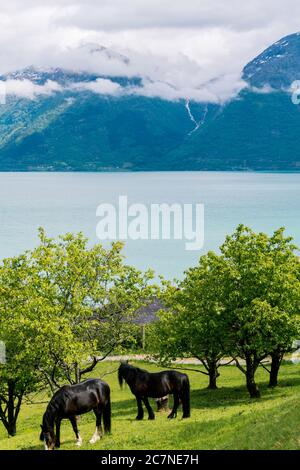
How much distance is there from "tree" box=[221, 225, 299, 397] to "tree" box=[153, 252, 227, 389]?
Answer: 0.67m

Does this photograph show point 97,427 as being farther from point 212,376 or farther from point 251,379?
point 212,376

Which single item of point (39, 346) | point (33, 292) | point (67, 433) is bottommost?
point (67, 433)

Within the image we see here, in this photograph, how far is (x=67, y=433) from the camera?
2969 centimetres

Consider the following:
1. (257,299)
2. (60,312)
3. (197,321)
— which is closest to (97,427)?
(60,312)

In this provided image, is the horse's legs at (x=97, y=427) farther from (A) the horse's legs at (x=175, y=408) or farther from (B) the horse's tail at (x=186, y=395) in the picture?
(B) the horse's tail at (x=186, y=395)

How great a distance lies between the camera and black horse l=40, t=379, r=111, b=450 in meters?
24.1

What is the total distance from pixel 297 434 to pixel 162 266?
120843 millimetres

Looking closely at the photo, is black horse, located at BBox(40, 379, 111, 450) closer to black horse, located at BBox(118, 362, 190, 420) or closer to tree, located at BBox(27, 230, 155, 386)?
black horse, located at BBox(118, 362, 190, 420)

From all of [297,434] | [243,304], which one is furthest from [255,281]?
[297,434]

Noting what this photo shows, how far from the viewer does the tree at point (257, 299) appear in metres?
34.4

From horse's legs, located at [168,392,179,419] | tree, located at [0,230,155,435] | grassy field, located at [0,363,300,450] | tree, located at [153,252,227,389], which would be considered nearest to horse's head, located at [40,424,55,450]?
grassy field, located at [0,363,300,450]

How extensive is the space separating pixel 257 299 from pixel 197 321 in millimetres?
3490
